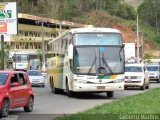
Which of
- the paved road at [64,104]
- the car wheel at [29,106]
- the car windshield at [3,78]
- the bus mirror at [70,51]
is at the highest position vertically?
the bus mirror at [70,51]

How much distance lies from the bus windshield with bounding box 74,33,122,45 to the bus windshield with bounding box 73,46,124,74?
334 mm

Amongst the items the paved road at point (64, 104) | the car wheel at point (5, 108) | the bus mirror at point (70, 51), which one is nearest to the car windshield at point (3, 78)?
the car wheel at point (5, 108)

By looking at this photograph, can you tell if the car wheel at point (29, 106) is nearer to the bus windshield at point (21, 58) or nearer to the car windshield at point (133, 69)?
the car windshield at point (133, 69)

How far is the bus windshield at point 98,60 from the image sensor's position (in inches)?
1120

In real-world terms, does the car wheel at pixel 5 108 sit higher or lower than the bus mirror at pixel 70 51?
lower

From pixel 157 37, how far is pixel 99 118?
514ft

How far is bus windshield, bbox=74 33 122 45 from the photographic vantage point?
29.0 m

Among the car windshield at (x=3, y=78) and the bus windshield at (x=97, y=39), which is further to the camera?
the bus windshield at (x=97, y=39)

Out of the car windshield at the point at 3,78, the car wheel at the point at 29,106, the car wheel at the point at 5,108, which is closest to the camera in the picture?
the car wheel at the point at 5,108

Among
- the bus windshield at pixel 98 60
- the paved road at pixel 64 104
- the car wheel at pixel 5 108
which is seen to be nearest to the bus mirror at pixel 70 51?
the bus windshield at pixel 98 60

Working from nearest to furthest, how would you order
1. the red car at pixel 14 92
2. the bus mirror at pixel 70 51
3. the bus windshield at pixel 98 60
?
1. the red car at pixel 14 92
2. the bus windshield at pixel 98 60
3. the bus mirror at pixel 70 51

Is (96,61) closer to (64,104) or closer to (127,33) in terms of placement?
(64,104)

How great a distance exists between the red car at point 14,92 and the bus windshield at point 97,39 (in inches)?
340

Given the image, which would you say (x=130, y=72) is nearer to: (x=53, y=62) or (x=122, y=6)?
(x=53, y=62)
